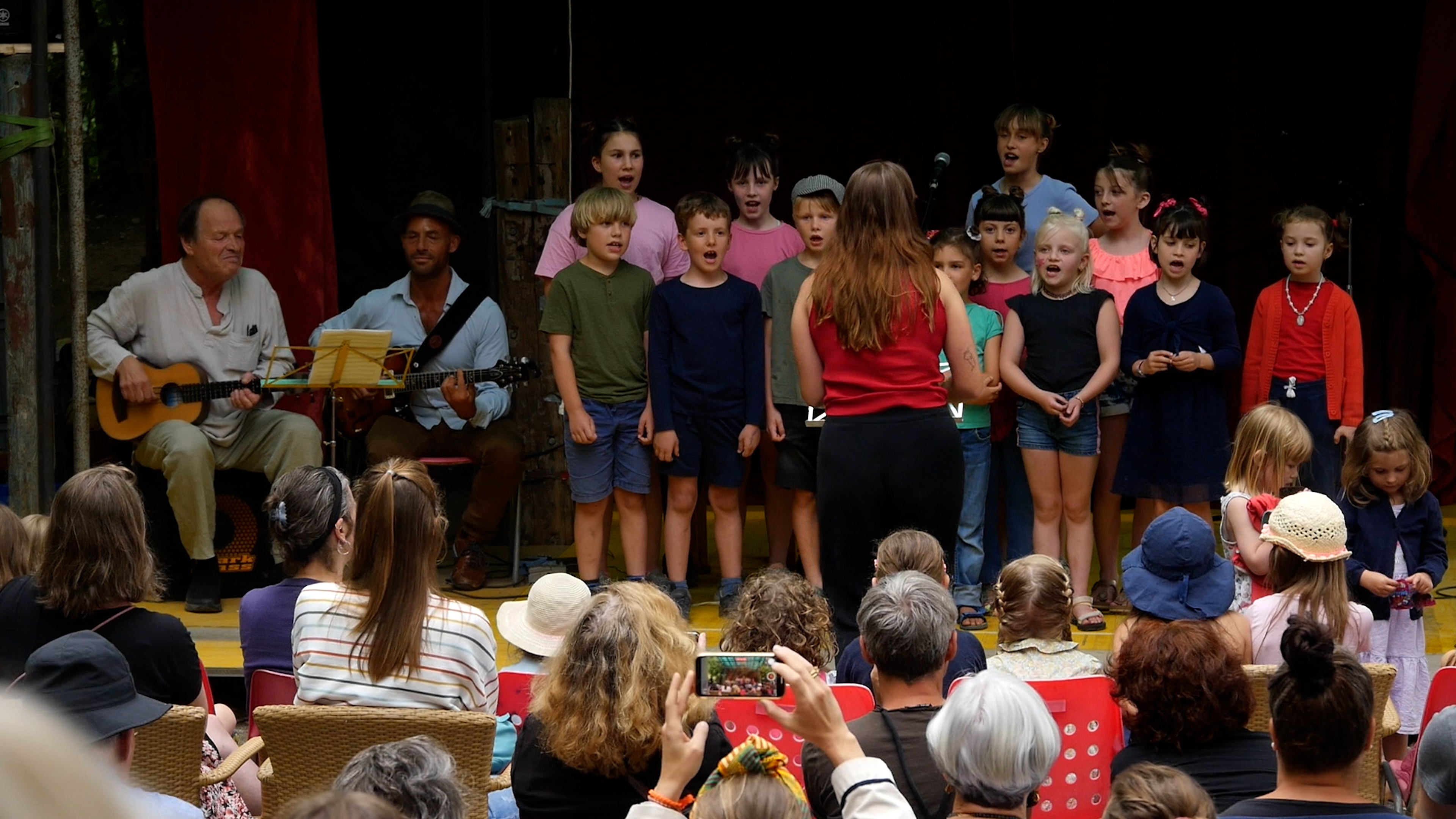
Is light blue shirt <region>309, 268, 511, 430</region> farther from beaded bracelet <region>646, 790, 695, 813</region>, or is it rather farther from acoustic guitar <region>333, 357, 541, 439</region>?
beaded bracelet <region>646, 790, 695, 813</region>

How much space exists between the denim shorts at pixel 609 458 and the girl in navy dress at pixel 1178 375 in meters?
1.82

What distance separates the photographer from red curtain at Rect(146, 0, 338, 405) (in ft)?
23.0

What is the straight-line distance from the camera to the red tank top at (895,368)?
445cm

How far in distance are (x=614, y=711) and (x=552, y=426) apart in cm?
468

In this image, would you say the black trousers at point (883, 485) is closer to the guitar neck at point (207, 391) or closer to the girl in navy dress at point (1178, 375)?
the girl in navy dress at point (1178, 375)

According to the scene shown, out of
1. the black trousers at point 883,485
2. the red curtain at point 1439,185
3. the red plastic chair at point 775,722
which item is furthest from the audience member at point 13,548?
the red curtain at point 1439,185

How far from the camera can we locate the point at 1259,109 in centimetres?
795

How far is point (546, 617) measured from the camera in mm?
3711

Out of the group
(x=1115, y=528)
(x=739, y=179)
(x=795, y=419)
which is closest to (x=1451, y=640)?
(x=1115, y=528)

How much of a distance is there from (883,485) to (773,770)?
2.18m

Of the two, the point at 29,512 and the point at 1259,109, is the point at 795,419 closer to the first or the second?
the point at 29,512

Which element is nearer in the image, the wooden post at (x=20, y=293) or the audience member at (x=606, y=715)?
the audience member at (x=606, y=715)

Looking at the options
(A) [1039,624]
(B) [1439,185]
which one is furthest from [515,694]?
(B) [1439,185]

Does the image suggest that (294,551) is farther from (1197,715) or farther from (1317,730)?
(1317,730)
